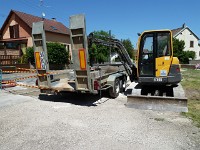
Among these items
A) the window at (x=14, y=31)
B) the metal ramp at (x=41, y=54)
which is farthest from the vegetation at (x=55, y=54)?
the metal ramp at (x=41, y=54)

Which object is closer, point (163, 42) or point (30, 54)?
point (163, 42)

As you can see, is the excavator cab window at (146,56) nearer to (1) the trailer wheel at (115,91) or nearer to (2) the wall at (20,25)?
(1) the trailer wheel at (115,91)

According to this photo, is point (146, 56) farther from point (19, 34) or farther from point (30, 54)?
point (19, 34)

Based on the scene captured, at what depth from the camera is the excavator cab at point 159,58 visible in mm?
8352

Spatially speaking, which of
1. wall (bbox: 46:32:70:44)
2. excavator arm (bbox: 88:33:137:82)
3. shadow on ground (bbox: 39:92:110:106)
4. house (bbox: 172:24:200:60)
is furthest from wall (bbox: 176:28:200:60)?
shadow on ground (bbox: 39:92:110:106)

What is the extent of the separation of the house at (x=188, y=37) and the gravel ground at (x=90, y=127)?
43.5 meters

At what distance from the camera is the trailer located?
7.63 metres

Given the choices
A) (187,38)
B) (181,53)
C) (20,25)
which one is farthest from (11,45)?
(187,38)

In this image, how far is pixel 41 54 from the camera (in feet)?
28.7

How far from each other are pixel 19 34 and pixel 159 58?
1018 inches

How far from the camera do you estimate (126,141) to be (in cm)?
492

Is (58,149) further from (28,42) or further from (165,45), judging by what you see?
(28,42)

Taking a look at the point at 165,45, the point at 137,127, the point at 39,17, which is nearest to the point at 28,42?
the point at 39,17

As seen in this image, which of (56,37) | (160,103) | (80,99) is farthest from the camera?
(56,37)
